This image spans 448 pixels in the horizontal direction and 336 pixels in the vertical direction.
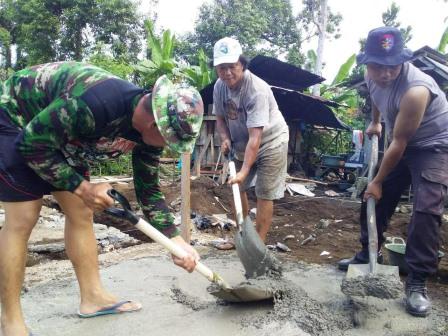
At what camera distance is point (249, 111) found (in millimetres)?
3613

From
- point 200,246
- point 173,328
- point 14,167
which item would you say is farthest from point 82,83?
point 200,246

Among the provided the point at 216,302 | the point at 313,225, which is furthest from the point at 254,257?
the point at 313,225

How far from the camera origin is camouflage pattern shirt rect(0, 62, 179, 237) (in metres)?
1.83

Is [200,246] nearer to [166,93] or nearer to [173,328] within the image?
[173,328]

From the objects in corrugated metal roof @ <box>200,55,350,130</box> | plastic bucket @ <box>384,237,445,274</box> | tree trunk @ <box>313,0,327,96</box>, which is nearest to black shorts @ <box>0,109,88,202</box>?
plastic bucket @ <box>384,237,445,274</box>

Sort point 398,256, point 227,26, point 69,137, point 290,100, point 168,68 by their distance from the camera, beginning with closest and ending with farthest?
point 69,137 < point 398,256 < point 290,100 < point 168,68 < point 227,26

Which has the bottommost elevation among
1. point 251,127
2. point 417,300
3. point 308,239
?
point 308,239

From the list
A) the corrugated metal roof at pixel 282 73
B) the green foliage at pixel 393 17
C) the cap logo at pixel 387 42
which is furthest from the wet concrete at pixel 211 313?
the green foliage at pixel 393 17

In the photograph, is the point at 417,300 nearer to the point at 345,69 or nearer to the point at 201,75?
the point at 201,75

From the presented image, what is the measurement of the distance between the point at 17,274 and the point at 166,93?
1.17 meters

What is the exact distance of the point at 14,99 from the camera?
2.07 meters

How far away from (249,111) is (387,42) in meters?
1.29

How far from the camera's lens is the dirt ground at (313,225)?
13.2ft

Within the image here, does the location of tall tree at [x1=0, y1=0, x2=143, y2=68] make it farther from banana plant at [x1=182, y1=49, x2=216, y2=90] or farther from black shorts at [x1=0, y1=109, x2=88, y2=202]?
black shorts at [x1=0, y1=109, x2=88, y2=202]
